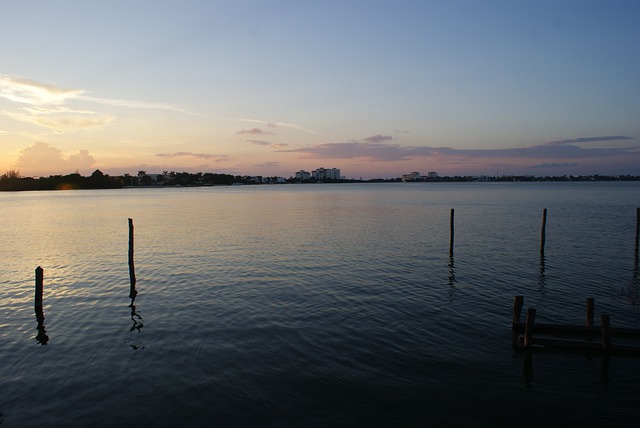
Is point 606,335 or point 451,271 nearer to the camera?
point 606,335

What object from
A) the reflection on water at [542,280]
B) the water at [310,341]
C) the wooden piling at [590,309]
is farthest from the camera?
the reflection on water at [542,280]

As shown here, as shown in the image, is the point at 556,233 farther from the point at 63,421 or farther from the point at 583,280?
the point at 63,421

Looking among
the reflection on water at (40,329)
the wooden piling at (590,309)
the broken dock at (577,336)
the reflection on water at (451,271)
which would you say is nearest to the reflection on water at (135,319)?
the reflection on water at (40,329)

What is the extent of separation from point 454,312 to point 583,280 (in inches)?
500

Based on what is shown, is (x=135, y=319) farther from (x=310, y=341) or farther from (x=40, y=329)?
(x=310, y=341)

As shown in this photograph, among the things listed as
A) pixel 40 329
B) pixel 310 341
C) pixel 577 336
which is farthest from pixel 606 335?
pixel 40 329

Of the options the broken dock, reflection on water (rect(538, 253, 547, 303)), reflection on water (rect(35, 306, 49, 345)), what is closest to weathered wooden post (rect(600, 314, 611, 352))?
the broken dock

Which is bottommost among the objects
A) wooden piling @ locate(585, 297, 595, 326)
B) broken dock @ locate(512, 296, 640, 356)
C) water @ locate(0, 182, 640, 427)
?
water @ locate(0, 182, 640, 427)

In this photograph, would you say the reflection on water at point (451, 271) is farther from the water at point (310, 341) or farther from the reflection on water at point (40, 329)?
the reflection on water at point (40, 329)

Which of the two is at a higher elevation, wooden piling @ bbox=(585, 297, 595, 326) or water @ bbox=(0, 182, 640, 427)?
wooden piling @ bbox=(585, 297, 595, 326)

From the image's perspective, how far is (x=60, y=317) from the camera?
20.9 meters

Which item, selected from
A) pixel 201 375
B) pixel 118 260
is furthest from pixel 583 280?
pixel 118 260

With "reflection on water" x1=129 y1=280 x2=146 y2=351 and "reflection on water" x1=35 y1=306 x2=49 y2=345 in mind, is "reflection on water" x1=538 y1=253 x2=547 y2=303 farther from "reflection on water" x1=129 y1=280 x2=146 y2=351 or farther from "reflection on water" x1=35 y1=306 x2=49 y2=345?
"reflection on water" x1=35 y1=306 x2=49 y2=345

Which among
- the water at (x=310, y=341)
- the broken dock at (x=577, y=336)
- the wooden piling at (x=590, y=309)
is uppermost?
the wooden piling at (x=590, y=309)
